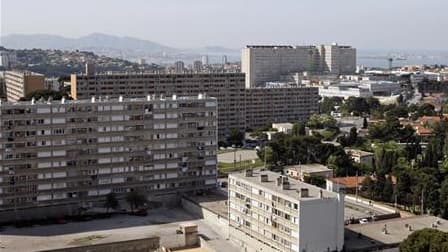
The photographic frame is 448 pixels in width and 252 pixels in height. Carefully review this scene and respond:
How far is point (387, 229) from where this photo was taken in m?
19.2

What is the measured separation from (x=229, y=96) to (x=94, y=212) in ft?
76.0

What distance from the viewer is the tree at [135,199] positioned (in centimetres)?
2327

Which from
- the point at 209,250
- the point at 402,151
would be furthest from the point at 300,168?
the point at 209,250

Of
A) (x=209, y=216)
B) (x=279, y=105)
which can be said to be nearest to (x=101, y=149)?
(x=209, y=216)

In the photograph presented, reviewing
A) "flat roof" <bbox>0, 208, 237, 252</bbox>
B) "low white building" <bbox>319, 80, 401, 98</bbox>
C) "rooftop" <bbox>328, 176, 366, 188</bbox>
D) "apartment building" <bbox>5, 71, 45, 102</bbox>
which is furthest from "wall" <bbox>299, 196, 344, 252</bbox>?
"low white building" <bbox>319, 80, 401, 98</bbox>

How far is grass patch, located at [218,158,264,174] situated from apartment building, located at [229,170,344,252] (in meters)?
11.9

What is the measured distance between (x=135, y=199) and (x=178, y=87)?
21.2m

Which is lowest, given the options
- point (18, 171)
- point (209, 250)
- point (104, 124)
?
point (209, 250)

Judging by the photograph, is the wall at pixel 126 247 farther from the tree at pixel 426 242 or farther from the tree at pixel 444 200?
the tree at pixel 444 200

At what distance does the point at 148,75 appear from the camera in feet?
141

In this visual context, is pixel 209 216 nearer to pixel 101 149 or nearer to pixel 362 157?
pixel 101 149

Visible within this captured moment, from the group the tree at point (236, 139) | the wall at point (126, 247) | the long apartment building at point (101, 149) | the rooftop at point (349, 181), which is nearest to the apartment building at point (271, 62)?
the tree at point (236, 139)

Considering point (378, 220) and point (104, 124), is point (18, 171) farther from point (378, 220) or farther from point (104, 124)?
point (378, 220)

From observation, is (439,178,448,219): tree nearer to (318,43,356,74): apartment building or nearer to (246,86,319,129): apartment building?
(246,86,319,129): apartment building
